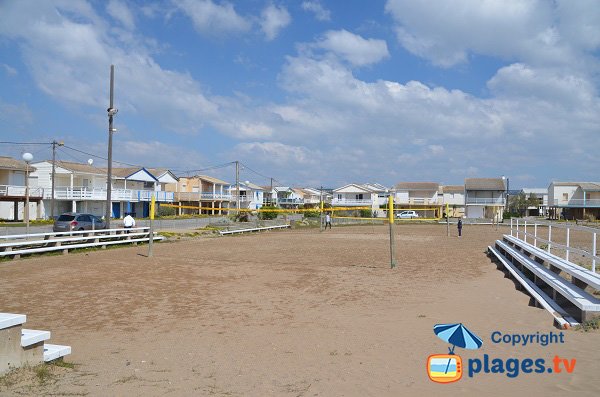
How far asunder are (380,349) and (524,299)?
4839 millimetres

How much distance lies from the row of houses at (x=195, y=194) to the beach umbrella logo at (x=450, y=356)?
28549mm

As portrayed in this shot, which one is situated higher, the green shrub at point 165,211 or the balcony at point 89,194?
the balcony at point 89,194

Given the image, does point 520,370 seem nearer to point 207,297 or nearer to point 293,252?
point 207,297

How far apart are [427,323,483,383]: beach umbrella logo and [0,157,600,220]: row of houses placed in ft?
93.7

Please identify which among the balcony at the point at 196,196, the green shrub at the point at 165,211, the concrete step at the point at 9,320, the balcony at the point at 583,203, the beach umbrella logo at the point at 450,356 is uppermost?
the balcony at the point at 196,196

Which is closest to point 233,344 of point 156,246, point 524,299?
point 524,299

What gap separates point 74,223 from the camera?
82.5ft

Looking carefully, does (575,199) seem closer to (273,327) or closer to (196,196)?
(196,196)

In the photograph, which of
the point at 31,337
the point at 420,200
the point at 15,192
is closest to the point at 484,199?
the point at 420,200

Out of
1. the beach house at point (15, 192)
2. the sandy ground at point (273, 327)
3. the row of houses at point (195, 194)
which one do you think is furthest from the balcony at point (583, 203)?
the beach house at point (15, 192)

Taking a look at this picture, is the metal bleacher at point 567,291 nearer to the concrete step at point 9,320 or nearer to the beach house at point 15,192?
the concrete step at point 9,320

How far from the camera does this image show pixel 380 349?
246 inches

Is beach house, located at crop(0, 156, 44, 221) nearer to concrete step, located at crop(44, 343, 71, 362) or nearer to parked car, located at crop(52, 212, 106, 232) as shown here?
parked car, located at crop(52, 212, 106, 232)

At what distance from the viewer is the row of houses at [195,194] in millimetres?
48531
